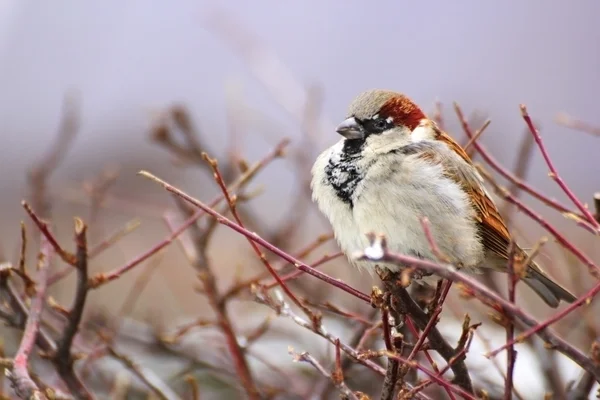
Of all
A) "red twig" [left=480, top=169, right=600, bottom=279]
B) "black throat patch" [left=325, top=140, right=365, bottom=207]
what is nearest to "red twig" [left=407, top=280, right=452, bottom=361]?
"red twig" [left=480, top=169, right=600, bottom=279]

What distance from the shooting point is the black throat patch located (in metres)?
2.15

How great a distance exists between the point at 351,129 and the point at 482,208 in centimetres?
43

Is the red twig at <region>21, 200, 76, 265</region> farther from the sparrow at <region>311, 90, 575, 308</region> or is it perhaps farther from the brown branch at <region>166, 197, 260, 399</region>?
the sparrow at <region>311, 90, 575, 308</region>

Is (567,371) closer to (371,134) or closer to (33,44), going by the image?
(371,134)

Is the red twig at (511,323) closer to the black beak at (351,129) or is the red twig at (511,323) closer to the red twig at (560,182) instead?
the red twig at (560,182)

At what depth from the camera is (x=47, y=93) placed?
1179 centimetres

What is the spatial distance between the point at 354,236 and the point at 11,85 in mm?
10614

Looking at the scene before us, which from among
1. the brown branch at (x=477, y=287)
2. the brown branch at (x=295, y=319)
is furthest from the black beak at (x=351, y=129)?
the brown branch at (x=477, y=287)

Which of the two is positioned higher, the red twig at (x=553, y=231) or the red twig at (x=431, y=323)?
the red twig at (x=553, y=231)

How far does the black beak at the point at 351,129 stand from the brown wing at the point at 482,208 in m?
0.23

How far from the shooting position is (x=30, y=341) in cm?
176

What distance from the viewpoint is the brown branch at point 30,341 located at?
1585 millimetres

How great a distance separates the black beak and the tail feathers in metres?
0.63

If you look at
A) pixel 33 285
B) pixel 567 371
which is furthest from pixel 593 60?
pixel 33 285
